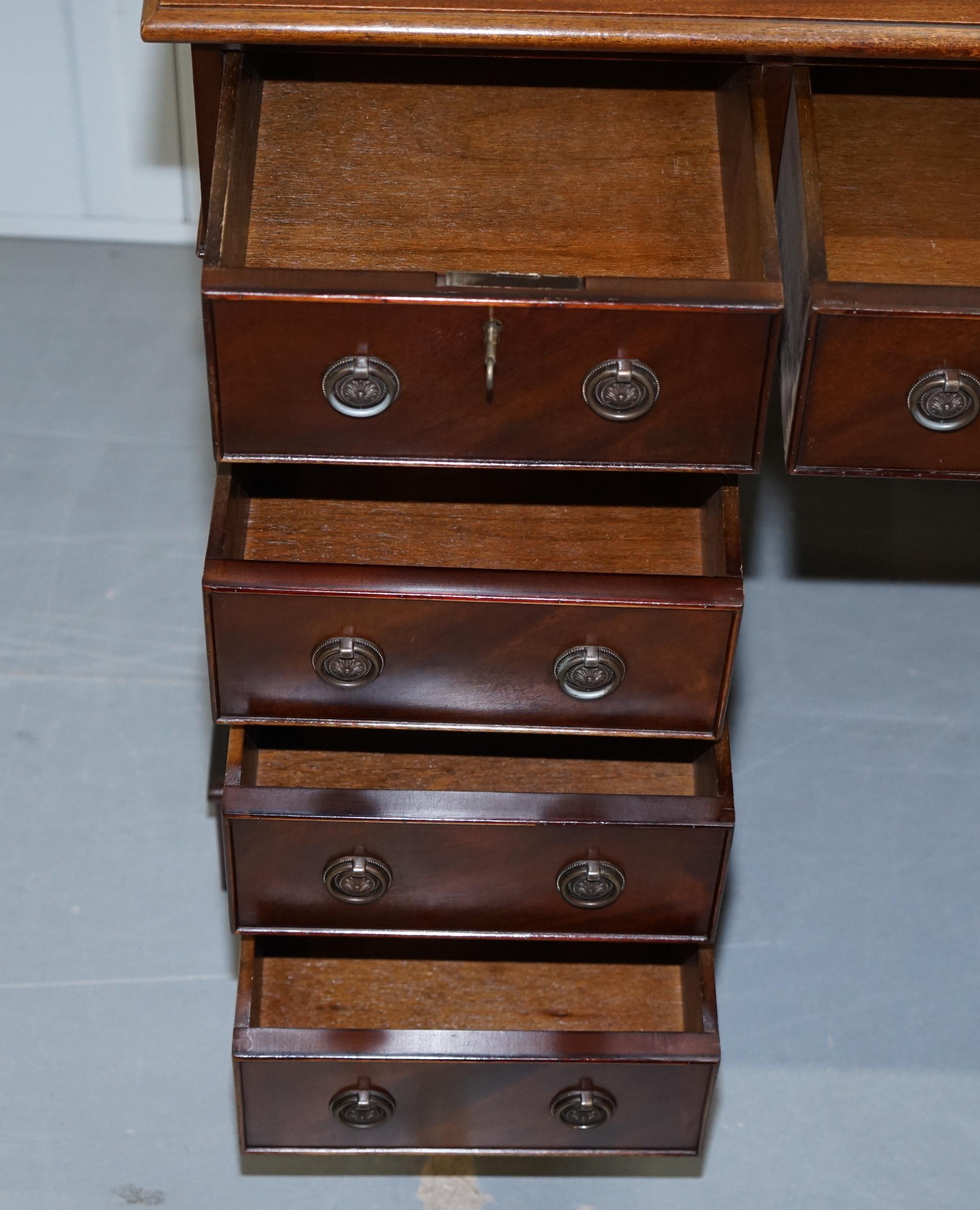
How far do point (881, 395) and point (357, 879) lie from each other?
528 millimetres

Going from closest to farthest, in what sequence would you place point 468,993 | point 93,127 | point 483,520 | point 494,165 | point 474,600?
point 474,600 → point 494,165 → point 483,520 → point 468,993 → point 93,127

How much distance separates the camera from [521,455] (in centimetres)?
116

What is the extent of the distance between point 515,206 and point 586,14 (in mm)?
177

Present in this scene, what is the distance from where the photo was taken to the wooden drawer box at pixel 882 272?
1.09 meters

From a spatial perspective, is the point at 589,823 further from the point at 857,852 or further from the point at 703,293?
the point at 857,852

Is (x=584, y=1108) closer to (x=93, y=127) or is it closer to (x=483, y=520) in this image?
(x=483, y=520)

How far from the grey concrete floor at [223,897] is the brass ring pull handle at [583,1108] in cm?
19

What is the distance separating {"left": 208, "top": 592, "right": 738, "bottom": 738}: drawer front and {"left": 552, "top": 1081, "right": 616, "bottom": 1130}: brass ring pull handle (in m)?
0.31

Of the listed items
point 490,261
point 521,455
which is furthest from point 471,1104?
point 490,261

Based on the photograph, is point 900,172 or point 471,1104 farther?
point 471,1104

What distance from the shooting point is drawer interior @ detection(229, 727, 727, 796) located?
4.67 feet

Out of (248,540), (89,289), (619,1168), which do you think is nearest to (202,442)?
(89,289)

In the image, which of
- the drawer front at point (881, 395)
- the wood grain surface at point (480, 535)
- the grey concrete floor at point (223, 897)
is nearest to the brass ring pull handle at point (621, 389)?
the drawer front at point (881, 395)

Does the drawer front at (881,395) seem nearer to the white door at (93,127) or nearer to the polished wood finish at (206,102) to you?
the polished wood finish at (206,102)
